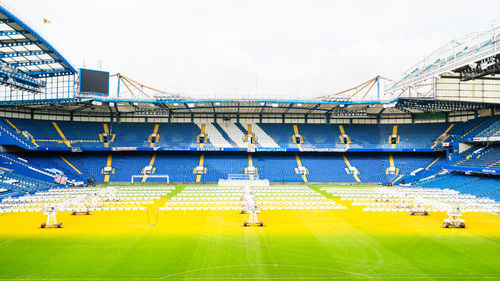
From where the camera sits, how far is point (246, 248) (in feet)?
45.4

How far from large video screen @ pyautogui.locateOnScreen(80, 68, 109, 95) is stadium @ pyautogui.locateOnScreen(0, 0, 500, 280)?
0.13 m

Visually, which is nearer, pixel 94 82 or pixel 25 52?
pixel 25 52

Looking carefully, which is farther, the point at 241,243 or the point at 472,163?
the point at 472,163

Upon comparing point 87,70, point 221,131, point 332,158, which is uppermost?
point 87,70

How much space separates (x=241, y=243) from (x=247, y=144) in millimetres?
31954

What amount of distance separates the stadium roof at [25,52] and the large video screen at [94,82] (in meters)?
3.89

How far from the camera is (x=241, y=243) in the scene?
14.6 meters

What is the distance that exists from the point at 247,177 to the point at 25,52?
27606 mm

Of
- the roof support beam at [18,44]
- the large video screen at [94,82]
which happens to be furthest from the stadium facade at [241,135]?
the roof support beam at [18,44]

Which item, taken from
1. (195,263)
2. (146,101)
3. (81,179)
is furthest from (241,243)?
(81,179)

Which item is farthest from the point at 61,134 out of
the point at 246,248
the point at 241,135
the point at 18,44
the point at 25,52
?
the point at 246,248

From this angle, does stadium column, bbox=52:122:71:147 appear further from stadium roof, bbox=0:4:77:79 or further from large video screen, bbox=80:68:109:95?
stadium roof, bbox=0:4:77:79

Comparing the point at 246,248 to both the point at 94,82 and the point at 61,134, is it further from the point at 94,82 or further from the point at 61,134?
the point at 61,134

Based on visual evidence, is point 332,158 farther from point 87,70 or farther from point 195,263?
point 195,263
